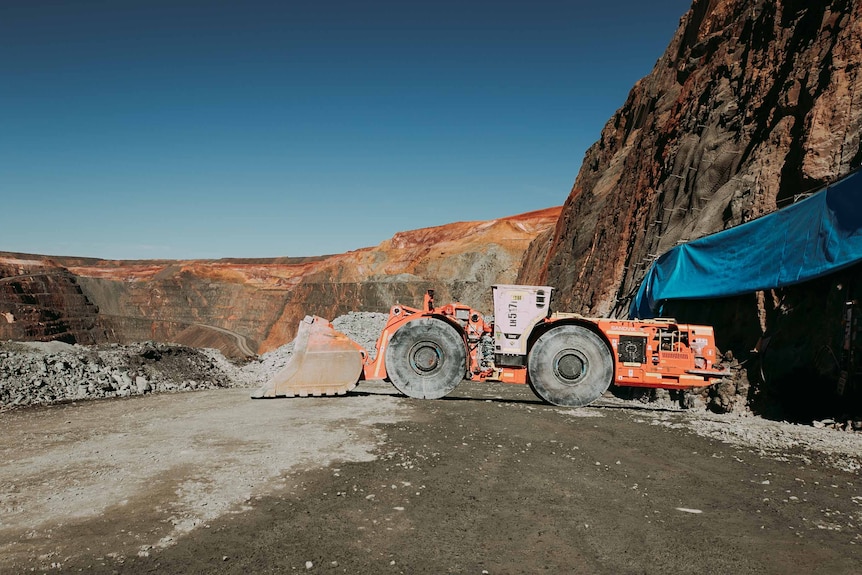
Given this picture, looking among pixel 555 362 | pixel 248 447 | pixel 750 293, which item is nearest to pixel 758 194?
pixel 750 293

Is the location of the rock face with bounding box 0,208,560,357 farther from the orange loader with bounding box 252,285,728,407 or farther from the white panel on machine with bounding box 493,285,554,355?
the white panel on machine with bounding box 493,285,554,355

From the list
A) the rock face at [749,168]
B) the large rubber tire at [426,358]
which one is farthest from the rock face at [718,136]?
the large rubber tire at [426,358]

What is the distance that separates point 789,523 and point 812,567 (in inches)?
33.6

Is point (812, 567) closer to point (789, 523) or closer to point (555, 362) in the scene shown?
point (789, 523)

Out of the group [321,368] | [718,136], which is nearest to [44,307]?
[321,368]

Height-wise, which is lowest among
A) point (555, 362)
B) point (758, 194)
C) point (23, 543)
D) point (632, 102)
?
point (23, 543)

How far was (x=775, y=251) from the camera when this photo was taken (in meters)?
9.65

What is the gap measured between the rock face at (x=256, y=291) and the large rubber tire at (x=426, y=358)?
120ft

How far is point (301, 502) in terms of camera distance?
200 inches

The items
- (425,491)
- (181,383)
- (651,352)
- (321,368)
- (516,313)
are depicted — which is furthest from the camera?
(181,383)

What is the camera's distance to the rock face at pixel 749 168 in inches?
360

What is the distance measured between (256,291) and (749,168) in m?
68.6

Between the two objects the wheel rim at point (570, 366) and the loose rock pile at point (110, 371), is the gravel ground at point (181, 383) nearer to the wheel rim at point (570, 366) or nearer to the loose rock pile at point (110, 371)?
the loose rock pile at point (110, 371)

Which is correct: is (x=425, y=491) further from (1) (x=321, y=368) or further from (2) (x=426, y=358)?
(1) (x=321, y=368)
